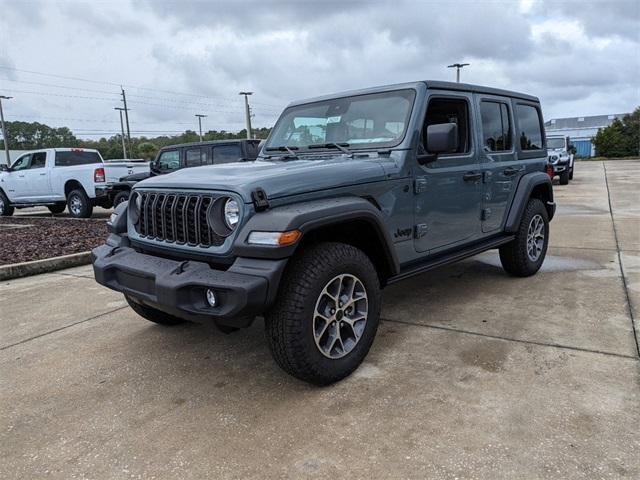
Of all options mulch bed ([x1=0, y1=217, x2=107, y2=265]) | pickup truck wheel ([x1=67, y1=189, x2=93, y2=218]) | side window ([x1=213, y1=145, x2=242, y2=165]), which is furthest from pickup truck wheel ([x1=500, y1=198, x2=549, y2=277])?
pickup truck wheel ([x1=67, y1=189, x2=93, y2=218])

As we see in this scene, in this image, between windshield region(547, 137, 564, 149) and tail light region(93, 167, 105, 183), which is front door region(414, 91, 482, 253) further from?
windshield region(547, 137, 564, 149)

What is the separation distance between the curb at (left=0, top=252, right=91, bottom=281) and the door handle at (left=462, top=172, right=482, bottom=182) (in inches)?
200

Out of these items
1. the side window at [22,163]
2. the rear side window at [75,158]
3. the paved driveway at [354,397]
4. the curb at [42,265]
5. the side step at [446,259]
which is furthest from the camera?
the side window at [22,163]

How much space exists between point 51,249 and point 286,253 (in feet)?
19.2

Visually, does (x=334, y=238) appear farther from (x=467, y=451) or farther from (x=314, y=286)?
(x=467, y=451)

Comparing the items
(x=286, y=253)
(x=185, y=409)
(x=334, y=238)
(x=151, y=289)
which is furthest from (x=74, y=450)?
(x=334, y=238)

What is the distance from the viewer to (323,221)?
2.65 meters

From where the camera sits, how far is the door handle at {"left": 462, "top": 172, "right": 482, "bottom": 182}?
12.9 ft

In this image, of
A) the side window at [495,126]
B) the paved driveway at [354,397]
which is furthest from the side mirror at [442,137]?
the paved driveway at [354,397]

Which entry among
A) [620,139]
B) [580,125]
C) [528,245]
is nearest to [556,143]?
[528,245]

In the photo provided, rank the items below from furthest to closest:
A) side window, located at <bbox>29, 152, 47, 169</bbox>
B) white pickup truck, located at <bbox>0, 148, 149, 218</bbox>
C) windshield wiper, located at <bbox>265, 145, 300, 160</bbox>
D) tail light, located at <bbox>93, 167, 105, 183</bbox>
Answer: side window, located at <bbox>29, 152, 47, 169</bbox>
white pickup truck, located at <bbox>0, 148, 149, 218</bbox>
tail light, located at <bbox>93, 167, 105, 183</bbox>
windshield wiper, located at <bbox>265, 145, 300, 160</bbox>

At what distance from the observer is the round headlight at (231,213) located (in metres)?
2.65

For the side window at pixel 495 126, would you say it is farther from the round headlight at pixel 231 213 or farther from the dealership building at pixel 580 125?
the dealership building at pixel 580 125

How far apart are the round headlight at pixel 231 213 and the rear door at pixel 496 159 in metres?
2.44
